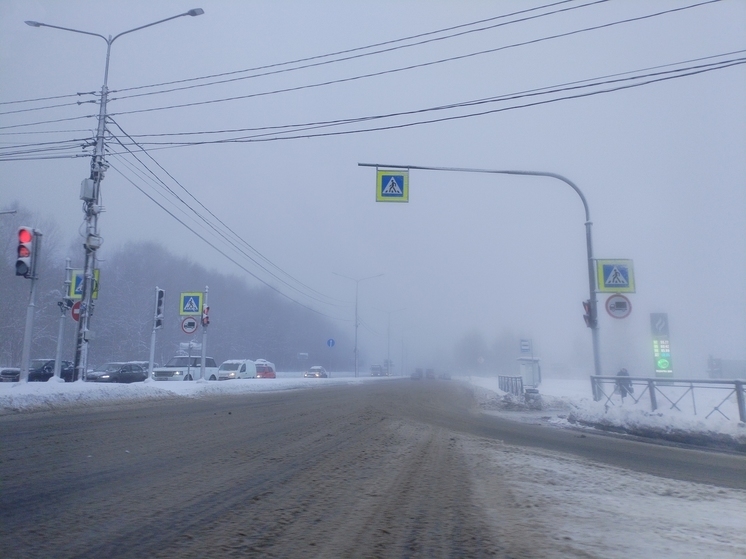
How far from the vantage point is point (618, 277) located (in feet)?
57.1

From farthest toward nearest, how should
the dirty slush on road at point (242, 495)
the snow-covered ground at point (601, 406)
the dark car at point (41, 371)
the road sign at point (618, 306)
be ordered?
1. the dark car at point (41, 371)
2. the road sign at point (618, 306)
3. the snow-covered ground at point (601, 406)
4. the dirty slush on road at point (242, 495)

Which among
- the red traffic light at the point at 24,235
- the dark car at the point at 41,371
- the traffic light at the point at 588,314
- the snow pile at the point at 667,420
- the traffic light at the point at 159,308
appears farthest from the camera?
the dark car at the point at 41,371

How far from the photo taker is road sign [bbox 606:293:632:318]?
638 inches

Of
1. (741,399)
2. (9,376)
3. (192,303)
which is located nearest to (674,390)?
(741,399)

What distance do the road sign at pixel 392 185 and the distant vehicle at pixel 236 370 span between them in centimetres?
2498

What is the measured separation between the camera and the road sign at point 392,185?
1759 centimetres

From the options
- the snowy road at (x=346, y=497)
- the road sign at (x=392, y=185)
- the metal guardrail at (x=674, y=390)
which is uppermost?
the road sign at (x=392, y=185)

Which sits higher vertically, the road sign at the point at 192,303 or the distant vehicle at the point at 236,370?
the road sign at the point at 192,303

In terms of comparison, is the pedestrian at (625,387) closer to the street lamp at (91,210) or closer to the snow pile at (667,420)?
the snow pile at (667,420)

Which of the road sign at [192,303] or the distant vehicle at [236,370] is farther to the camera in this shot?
the distant vehicle at [236,370]

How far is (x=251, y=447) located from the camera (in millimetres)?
9016

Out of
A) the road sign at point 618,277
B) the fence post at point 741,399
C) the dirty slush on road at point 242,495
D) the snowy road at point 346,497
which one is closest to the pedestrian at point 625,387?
the road sign at point 618,277

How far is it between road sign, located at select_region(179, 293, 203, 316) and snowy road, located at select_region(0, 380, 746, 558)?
17.0 m

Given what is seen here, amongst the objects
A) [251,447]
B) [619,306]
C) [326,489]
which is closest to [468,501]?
[326,489]
